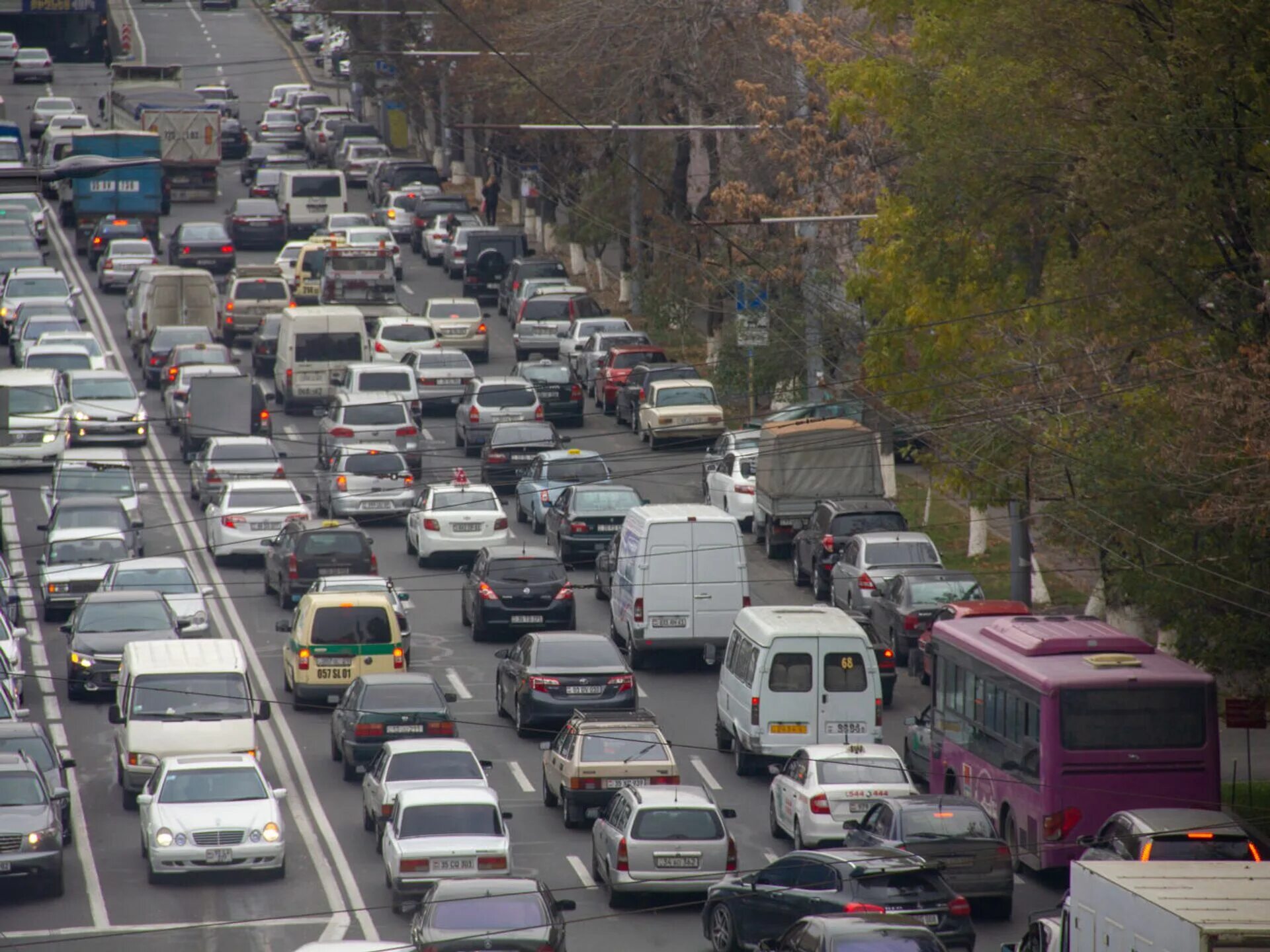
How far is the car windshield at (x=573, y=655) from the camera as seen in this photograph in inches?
1129

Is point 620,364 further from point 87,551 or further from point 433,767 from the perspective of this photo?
point 433,767

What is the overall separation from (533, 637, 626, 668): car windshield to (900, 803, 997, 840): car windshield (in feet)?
24.6

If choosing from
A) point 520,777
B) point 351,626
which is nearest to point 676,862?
point 520,777

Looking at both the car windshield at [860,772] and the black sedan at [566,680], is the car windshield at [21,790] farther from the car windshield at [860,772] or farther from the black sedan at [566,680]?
the car windshield at [860,772]

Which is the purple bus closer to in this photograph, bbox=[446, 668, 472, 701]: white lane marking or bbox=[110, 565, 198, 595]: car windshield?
bbox=[446, 668, 472, 701]: white lane marking

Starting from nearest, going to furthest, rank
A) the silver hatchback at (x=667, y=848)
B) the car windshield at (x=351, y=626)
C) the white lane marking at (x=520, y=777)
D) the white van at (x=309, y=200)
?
the silver hatchback at (x=667, y=848)
the white lane marking at (x=520, y=777)
the car windshield at (x=351, y=626)
the white van at (x=309, y=200)

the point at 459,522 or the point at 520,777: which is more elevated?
the point at 459,522

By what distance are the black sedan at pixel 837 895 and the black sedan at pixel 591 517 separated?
17339 millimetres

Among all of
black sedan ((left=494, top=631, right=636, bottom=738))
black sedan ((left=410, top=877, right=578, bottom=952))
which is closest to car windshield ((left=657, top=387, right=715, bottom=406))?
black sedan ((left=494, top=631, right=636, bottom=738))

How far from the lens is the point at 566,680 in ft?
93.6

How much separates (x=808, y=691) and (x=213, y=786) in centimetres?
754

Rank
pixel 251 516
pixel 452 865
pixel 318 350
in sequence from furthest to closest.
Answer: pixel 318 350, pixel 251 516, pixel 452 865

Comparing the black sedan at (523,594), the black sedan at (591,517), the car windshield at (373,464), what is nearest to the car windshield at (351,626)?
the black sedan at (523,594)

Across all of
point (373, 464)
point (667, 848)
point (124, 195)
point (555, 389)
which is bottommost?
point (667, 848)
